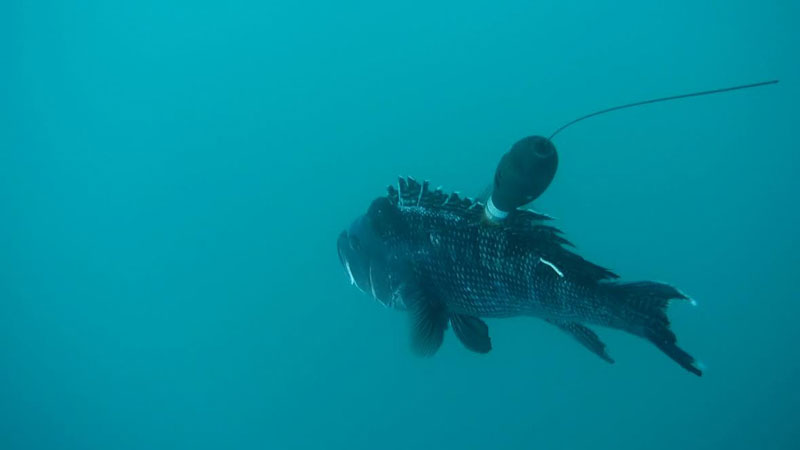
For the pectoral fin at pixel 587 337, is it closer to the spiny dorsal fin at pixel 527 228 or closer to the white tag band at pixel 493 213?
the spiny dorsal fin at pixel 527 228

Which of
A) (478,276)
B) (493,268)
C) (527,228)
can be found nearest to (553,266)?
(527,228)

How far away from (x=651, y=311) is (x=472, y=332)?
3.74ft

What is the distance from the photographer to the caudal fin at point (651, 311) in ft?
6.72

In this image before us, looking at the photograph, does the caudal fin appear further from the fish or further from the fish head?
the fish head

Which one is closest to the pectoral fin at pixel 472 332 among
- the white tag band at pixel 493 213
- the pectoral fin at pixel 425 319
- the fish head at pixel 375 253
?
the pectoral fin at pixel 425 319

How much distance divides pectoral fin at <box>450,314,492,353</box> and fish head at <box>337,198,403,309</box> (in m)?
0.43

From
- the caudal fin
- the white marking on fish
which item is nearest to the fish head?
the white marking on fish

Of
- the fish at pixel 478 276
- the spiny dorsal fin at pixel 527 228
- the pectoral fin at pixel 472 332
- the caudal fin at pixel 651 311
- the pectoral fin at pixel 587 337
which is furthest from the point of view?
the pectoral fin at pixel 472 332

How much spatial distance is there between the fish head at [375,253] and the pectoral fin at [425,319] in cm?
17

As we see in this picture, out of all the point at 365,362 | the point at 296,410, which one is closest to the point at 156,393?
the point at 296,410

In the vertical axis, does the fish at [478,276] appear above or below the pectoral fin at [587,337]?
above

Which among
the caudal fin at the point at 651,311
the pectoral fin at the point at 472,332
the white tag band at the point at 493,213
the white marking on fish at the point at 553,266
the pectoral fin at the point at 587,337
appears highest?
the white tag band at the point at 493,213

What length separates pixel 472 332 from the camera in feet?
9.49

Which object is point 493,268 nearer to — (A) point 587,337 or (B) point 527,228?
(B) point 527,228
